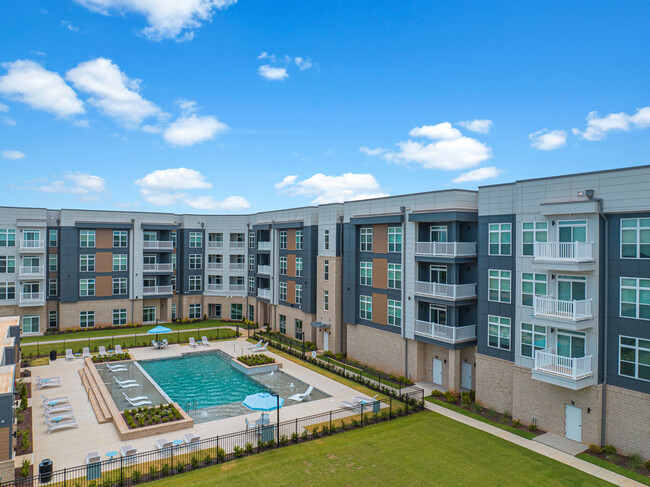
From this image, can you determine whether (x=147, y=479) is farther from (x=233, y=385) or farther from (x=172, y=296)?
(x=172, y=296)

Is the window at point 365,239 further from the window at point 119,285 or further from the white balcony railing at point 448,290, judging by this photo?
the window at point 119,285

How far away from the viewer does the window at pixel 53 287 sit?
41.0m

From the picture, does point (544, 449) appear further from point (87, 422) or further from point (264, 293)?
point (264, 293)

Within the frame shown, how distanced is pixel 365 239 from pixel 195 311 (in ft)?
85.5

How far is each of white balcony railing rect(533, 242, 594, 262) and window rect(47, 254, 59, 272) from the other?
41.0m

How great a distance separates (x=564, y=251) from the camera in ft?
61.2

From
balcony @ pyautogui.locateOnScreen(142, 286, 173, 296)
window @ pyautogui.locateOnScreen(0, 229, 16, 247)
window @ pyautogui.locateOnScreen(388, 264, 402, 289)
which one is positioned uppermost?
window @ pyautogui.locateOnScreen(0, 229, 16, 247)

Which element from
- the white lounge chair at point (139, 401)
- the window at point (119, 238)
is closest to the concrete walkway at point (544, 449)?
the white lounge chair at point (139, 401)

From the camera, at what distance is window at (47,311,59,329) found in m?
41.2

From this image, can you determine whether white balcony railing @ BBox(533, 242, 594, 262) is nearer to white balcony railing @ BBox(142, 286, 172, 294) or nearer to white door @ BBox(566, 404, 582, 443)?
white door @ BBox(566, 404, 582, 443)

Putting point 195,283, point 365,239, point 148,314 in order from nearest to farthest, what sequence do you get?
point 365,239 → point 148,314 → point 195,283

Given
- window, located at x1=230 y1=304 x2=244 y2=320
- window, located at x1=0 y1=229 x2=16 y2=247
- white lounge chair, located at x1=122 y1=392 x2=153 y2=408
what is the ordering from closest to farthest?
white lounge chair, located at x1=122 y1=392 x2=153 y2=408 → window, located at x1=0 y1=229 x2=16 y2=247 → window, located at x1=230 y1=304 x2=244 y2=320

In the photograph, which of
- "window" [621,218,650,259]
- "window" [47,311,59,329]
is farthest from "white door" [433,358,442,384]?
"window" [47,311,59,329]

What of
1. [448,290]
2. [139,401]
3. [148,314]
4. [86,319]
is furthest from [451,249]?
[86,319]
